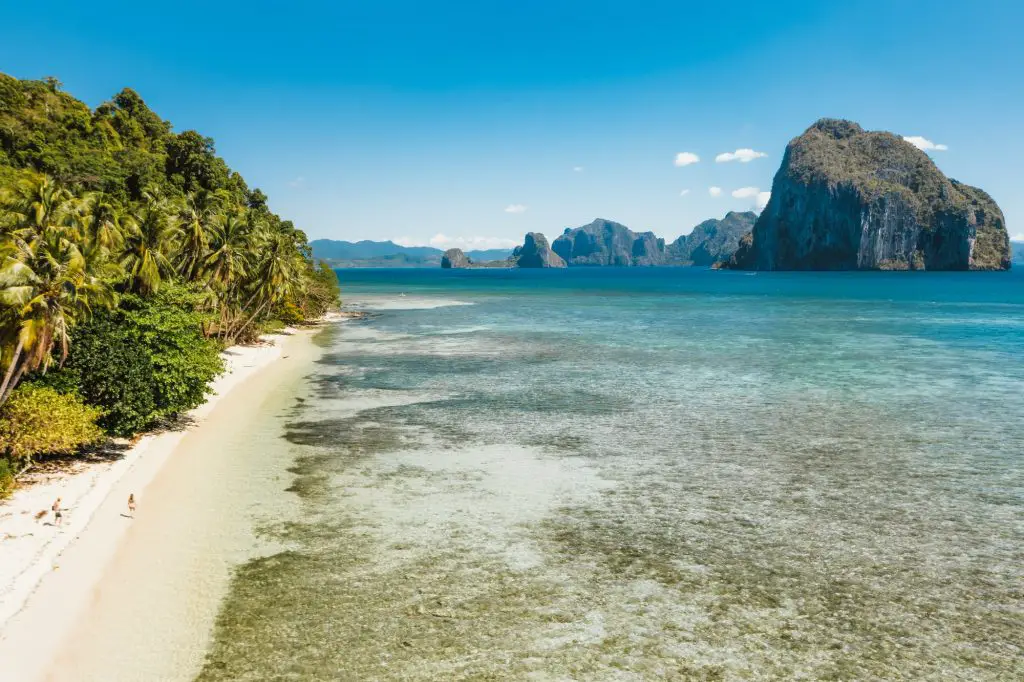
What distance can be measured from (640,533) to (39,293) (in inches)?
826

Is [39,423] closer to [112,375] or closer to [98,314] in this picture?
[112,375]

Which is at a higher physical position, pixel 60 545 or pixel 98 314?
pixel 98 314

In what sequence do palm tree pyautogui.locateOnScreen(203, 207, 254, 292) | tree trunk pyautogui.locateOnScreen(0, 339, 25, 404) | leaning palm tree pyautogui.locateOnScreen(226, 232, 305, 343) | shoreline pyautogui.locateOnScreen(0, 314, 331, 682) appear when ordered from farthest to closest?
leaning palm tree pyautogui.locateOnScreen(226, 232, 305, 343), palm tree pyautogui.locateOnScreen(203, 207, 254, 292), tree trunk pyautogui.locateOnScreen(0, 339, 25, 404), shoreline pyautogui.locateOnScreen(0, 314, 331, 682)

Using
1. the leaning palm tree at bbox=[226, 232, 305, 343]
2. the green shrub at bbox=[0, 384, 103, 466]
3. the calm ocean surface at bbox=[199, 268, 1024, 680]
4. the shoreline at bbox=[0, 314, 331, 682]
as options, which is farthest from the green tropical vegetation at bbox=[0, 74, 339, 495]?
the calm ocean surface at bbox=[199, 268, 1024, 680]

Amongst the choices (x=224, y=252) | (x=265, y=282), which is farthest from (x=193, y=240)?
(x=265, y=282)

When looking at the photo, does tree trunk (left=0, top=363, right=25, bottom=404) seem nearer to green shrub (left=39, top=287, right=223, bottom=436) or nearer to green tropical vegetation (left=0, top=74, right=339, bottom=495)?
green tropical vegetation (left=0, top=74, right=339, bottom=495)

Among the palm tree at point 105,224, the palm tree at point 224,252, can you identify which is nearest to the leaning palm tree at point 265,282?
the palm tree at point 224,252

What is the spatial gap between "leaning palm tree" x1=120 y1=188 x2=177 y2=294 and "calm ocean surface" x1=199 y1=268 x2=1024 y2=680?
32.2 feet

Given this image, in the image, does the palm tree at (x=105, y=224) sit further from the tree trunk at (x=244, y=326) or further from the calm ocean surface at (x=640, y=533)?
the tree trunk at (x=244, y=326)

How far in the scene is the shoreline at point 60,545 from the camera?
14.9m

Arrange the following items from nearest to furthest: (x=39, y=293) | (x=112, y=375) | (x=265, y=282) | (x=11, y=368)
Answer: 1. (x=39, y=293)
2. (x=11, y=368)
3. (x=112, y=375)
4. (x=265, y=282)

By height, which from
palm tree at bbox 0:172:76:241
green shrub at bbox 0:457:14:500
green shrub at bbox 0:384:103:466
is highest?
palm tree at bbox 0:172:76:241

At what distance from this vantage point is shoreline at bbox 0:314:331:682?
1487 centimetres

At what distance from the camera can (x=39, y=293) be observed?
21562mm
